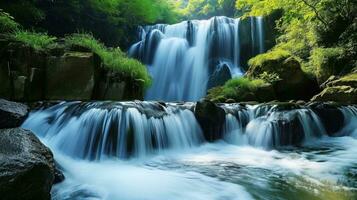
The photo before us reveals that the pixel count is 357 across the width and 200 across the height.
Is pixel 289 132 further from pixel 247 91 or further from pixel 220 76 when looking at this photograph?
pixel 220 76

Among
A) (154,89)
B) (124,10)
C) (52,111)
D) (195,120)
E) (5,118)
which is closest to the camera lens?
(5,118)

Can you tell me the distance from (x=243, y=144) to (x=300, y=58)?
26.1ft

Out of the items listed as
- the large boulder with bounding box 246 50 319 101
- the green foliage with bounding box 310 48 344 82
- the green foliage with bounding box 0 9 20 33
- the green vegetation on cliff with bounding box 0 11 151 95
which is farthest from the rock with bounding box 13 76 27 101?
the green foliage with bounding box 310 48 344 82

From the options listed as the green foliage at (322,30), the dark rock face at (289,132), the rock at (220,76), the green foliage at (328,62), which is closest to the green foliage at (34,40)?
the dark rock face at (289,132)

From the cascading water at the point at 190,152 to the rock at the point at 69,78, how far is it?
1.52 meters

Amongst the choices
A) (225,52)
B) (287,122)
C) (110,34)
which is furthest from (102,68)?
(225,52)

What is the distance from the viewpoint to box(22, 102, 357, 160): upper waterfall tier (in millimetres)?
6375

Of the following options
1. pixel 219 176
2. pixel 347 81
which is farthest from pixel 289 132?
pixel 347 81

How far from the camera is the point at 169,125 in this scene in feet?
23.8

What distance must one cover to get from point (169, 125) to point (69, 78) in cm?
297

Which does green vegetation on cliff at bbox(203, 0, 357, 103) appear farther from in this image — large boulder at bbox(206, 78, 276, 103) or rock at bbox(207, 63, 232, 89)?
rock at bbox(207, 63, 232, 89)

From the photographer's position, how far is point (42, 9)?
13867 mm

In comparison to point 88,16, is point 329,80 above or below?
below

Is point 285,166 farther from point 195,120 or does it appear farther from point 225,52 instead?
point 225,52
